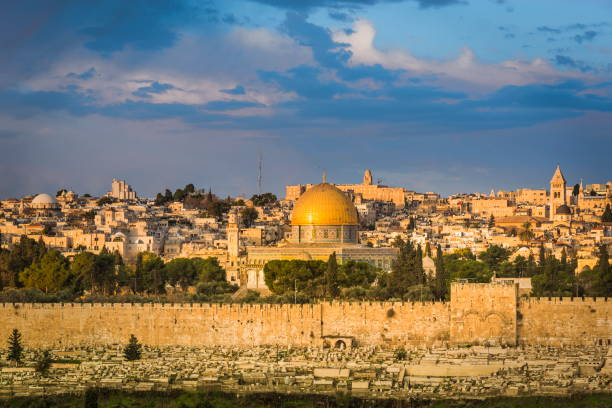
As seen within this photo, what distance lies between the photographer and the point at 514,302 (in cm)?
4188

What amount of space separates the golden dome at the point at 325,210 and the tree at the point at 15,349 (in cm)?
2442

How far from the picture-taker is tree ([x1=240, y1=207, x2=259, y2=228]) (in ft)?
334

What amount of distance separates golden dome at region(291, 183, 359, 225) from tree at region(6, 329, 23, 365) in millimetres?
24420

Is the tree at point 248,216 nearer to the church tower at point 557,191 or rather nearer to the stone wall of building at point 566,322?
the church tower at point 557,191

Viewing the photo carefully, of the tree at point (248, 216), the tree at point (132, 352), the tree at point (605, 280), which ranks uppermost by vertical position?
the tree at point (248, 216)

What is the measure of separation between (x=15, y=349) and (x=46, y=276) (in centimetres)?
1525

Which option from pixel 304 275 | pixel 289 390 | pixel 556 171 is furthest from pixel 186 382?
pixel 556 171

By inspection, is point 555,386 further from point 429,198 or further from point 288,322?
point 429,198

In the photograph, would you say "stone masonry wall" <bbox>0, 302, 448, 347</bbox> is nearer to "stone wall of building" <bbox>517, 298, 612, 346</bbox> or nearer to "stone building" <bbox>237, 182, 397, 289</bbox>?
"stone wall of building" <bbox>517, 298, 612, 346</bbox>

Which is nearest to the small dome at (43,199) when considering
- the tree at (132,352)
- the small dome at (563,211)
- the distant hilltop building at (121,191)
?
the distant hilltop building at (121,191)

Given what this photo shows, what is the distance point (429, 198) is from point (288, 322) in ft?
324

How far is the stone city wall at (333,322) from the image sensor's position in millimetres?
41781

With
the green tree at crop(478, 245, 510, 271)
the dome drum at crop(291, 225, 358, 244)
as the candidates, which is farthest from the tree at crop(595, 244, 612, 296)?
the green tree at crop(478, 245, 510, 271)

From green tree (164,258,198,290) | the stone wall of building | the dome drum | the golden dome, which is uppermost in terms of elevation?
the golden dome
